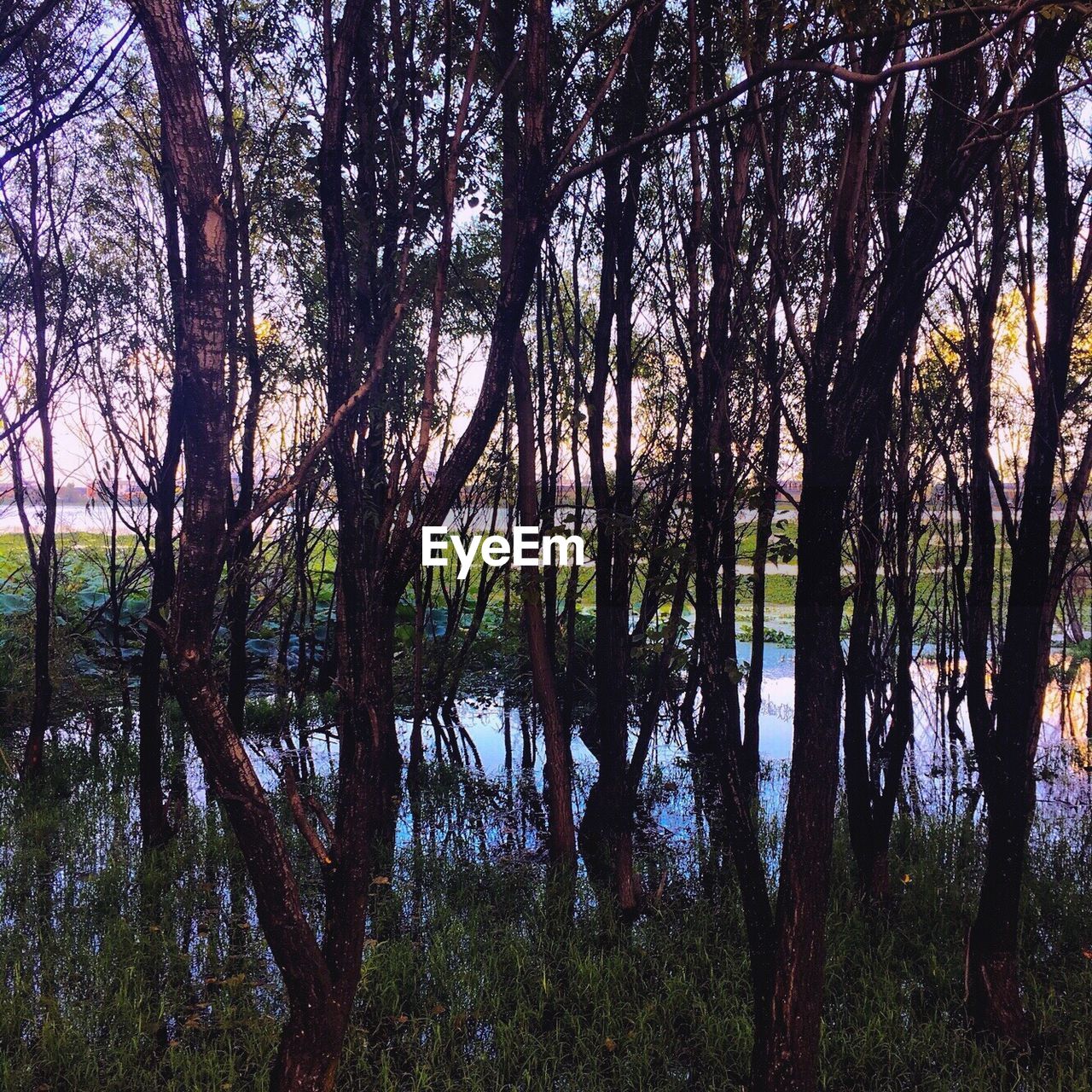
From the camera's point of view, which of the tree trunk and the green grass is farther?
the green grass

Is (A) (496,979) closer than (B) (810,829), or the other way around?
(B) (810,829)

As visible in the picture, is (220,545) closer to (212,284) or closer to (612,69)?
(212,284)

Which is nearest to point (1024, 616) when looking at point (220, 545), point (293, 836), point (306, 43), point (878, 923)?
point (878, 923)

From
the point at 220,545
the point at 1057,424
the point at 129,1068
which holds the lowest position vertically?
the point at 129,1068

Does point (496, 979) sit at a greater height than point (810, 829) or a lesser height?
lesser

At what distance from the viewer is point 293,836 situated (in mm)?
5875

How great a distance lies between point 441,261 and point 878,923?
4022 millimetres

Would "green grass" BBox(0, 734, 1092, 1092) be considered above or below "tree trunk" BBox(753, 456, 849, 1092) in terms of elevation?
below

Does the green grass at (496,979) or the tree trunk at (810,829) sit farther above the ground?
the tree trunk at (810,829)

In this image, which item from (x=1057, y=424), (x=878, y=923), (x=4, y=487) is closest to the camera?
(x=1057, y=424)

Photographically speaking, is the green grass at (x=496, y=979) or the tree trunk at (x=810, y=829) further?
the green grass at (x=496, y=979)

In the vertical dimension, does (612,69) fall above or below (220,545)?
above

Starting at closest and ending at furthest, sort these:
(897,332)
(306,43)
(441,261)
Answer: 1. (897,332)
2. (441,261)
3. (306,43)

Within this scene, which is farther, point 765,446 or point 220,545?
point 765,446
